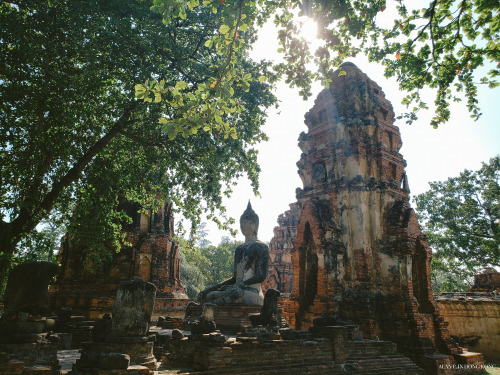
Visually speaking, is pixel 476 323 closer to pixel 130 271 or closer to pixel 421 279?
pixel 421 279

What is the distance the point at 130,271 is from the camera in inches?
688

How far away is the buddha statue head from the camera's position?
10.0m

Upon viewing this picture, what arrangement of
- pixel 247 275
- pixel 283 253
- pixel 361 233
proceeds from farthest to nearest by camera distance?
pixel 283 253 → pixel 361 233 → pixel 247 275

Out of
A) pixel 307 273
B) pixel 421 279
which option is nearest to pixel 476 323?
pixel 421 279

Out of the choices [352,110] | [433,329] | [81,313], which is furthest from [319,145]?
[81,313]

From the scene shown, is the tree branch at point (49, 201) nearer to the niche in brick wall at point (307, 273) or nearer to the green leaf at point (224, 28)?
the green leaf at point (224, 28)

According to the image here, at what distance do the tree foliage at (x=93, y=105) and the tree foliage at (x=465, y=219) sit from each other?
1666 cm

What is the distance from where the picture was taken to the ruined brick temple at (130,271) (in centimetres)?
1524

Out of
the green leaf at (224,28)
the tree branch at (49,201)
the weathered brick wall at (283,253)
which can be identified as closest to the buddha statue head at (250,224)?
the tree branch at (49,201)

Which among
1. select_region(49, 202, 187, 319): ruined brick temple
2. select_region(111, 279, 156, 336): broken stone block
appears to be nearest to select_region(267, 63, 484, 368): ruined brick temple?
select_region(111, 279, 156, 336): broken stone block

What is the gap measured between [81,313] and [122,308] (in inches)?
421

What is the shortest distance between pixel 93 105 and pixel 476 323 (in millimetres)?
16363

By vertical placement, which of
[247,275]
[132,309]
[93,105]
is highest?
[93,105]

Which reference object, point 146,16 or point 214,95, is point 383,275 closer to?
point 214,95
